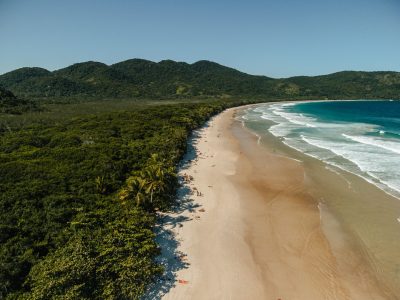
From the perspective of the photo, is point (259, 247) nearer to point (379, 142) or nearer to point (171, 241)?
point (171, 241)

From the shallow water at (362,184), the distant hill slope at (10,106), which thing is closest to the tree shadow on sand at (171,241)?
the shallow water at (362,184)

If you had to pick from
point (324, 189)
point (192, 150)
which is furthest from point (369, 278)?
point (192, 150)

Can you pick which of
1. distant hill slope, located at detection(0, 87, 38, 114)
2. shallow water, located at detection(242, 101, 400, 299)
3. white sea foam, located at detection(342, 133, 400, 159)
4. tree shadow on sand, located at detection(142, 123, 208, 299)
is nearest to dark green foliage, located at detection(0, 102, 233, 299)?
tree shadow on sand, located at detection(142, 123, 208, 299)

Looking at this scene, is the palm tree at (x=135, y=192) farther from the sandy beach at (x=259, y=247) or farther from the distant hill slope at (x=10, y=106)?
the distant hill slope at (x=10, y=106)

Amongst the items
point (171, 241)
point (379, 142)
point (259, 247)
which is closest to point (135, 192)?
point (171, 241)

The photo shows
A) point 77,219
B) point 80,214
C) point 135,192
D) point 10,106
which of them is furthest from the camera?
point 10,106

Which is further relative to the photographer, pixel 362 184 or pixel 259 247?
Result: pixel 362 184

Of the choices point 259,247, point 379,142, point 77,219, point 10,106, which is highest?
point 10,106
